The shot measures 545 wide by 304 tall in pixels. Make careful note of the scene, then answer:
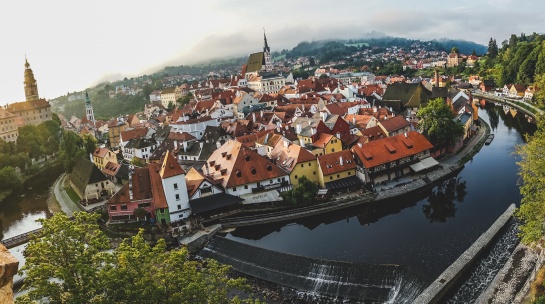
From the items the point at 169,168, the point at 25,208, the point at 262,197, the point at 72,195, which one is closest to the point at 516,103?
the point at 262,197

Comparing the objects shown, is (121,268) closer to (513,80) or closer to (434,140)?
(434,140)

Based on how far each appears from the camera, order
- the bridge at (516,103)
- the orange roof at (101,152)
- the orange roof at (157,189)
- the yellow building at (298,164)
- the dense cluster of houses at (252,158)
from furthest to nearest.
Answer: the bridge at (516,103), the orange roof at (101,152), the yellow building at (298,164), the dense cluster of houses at (252,158), the orange roof at (157,189)

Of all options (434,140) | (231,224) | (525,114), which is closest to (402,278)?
(231,224)

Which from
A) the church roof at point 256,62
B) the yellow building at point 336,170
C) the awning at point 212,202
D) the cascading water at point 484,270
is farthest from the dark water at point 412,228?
the church roof at point 256,62

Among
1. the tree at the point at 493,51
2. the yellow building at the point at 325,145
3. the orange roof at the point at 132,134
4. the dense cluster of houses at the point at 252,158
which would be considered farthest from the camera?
the tree at the point at 493,51

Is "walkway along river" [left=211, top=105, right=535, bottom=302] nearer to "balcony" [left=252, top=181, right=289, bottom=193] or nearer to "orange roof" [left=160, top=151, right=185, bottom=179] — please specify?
"balcony" [left=252, top=181, right=289, bottom=193]

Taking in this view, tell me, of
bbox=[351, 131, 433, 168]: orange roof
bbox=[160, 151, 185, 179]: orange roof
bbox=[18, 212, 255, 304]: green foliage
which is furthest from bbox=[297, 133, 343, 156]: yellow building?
bbox=[18, 212, 255, 304]: green foliage

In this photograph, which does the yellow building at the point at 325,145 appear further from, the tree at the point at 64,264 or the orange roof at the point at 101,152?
the tree at the point at 64,264
